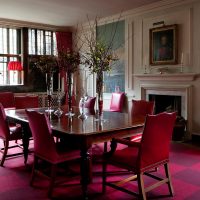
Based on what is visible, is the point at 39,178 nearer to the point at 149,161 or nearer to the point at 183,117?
the point at 149,161

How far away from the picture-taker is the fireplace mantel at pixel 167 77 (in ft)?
16.5

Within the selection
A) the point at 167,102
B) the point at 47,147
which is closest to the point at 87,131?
the point at 47,147

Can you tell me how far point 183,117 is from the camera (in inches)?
209

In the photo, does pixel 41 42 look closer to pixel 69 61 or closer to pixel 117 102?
pixel 117 102

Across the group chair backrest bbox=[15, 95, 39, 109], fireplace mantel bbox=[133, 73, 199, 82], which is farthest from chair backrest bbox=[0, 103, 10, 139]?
fireplace mantel bbox=[133, 73, 199, 82]

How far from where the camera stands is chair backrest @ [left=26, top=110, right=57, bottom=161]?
2719 mm

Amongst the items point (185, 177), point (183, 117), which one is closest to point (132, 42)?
point (183, 117)

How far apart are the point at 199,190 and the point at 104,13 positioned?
4.64m

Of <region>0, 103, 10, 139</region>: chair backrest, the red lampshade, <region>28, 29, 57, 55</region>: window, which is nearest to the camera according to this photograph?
<region>0, 103, 10, 139</region>: chair backrest

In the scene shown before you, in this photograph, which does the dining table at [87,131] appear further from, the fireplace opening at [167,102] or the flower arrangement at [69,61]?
the fireplace opening at [167,102]

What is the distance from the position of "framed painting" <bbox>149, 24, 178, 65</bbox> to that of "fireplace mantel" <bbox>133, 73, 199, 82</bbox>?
28 centimetres

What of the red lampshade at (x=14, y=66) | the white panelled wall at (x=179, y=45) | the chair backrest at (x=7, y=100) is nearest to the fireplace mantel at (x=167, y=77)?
the white panelled wall at (x=179, y=45)

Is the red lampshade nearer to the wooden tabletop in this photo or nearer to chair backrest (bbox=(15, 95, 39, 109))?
chair backrest (bbox=(15, 95, 39, 109))

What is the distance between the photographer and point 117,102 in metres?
6.32
